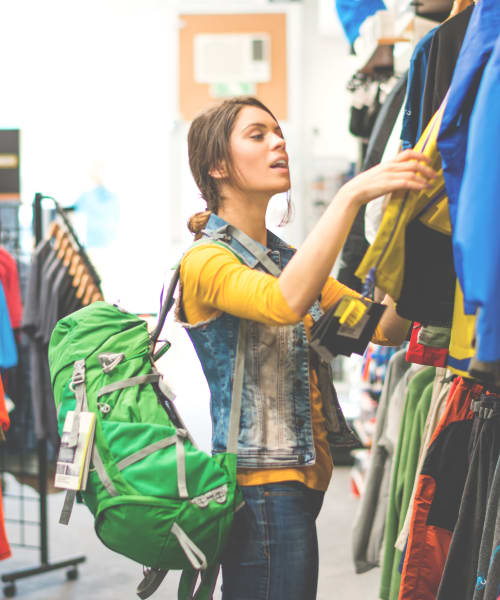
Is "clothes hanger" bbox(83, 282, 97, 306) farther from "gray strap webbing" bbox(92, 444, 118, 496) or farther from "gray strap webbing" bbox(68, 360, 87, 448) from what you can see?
"gray strap webbing" bbox(92, 444, 118, 496)

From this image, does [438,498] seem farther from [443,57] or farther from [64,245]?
[64,245]

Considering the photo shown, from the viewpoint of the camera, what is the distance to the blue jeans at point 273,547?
136 centimetres

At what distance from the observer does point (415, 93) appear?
1472 mm

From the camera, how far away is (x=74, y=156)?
7.50 meters

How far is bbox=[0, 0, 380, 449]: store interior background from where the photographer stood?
7.21 metres

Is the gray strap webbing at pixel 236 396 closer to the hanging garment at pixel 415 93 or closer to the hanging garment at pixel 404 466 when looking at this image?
the hanging garment at pixel 415 93

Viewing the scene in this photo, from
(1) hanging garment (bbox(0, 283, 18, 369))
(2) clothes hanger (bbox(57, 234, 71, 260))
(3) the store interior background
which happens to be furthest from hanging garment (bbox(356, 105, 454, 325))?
(3) the store interior background

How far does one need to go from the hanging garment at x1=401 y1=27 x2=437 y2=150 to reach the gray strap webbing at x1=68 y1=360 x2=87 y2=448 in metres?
0.78

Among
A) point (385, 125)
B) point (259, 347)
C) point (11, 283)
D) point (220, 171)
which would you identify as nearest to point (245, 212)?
point (220, 171)

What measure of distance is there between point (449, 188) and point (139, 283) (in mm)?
6238

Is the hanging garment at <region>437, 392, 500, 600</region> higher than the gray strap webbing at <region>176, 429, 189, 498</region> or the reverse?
the reverse

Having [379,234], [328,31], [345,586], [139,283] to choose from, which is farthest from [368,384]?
[328,31]

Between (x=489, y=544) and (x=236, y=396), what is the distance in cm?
56

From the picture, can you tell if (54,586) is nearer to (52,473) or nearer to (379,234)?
(52,473)
